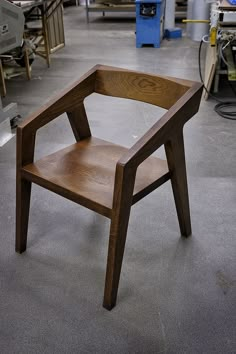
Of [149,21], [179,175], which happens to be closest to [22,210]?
[179,175]

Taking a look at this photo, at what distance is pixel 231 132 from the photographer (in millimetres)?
2848

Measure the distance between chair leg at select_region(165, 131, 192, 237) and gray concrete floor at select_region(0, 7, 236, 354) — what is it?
4.6 inches

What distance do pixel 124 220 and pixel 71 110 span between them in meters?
0.62

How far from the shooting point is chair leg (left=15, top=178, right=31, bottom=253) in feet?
4.96

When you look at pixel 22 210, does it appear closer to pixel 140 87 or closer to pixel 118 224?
pixel 118 224

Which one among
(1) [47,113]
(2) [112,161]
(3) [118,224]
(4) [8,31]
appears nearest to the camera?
(3) [118,224]

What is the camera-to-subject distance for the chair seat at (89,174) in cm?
130

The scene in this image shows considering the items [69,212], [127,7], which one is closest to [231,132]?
[69,212]

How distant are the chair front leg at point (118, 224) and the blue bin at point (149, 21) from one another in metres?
4.91

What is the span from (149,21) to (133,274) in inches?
193

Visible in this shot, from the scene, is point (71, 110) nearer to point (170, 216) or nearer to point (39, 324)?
point (170, 216)

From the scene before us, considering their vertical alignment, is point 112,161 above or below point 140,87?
below

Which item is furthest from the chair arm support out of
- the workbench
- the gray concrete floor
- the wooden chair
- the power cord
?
the workbench

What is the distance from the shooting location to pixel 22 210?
1566mm
